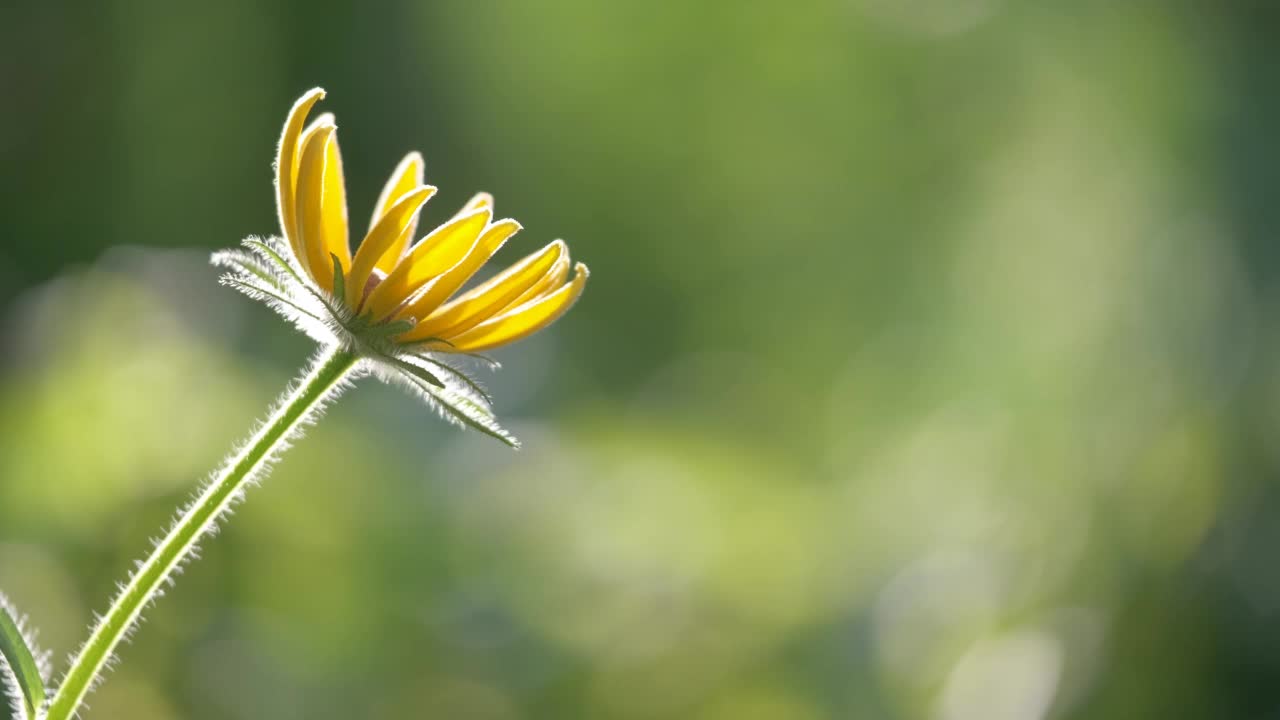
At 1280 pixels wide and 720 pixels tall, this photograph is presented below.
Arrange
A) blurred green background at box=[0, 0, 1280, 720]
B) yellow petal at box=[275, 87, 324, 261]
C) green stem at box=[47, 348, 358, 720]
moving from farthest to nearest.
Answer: blurred green background at box=[0, 0, 1280, 720] → yellow petal at box=[275, 87, 324, 261] → green stem at box=[47, 348, 358, 720]

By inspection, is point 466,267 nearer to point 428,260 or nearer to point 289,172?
point 428,260

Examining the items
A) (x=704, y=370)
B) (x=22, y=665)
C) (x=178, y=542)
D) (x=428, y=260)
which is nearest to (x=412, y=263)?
(x=428, y=260)

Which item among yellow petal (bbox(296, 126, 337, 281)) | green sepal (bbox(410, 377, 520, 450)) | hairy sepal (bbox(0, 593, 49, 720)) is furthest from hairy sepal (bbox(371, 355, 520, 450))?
hairy sepal (bbox(0, 593, 49, 720))

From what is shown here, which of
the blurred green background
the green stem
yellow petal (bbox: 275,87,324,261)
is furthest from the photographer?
the blurred green background

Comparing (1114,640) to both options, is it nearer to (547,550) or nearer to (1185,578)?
(1185,578)

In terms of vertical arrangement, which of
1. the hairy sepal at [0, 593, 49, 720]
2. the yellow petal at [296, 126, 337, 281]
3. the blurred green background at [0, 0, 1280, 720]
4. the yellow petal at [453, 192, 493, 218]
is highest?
the blurred green background at [0, 0, 1280, 720]

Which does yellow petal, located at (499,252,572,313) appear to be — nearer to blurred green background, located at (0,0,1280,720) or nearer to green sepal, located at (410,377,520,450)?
green sepal, located at (410,377,520,450)
